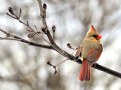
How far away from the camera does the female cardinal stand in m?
2.91

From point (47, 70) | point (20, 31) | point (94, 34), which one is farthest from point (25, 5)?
point (94, 34)

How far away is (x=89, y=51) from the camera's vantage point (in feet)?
9.90

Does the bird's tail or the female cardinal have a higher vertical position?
the female cardinal

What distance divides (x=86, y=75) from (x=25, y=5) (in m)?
5.04

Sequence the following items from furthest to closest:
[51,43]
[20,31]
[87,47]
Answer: [20,31] < [87,47] < [51,43]

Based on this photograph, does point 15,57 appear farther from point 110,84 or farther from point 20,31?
point 110,84

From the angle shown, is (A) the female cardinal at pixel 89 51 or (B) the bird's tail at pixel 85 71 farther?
(A) the female cardinal at pixel 89 51

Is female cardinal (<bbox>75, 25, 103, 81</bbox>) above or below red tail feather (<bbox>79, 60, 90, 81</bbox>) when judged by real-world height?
above

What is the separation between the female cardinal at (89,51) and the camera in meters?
2.91

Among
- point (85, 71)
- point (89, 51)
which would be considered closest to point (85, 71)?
point (85, 71)

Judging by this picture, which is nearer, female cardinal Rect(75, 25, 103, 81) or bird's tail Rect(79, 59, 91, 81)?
bird's tail Rect(79, 59, 91, 81)

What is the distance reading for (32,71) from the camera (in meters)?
8.91

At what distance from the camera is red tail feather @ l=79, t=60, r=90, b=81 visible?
2807 millimetres

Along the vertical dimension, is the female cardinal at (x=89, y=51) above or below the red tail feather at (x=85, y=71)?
above
